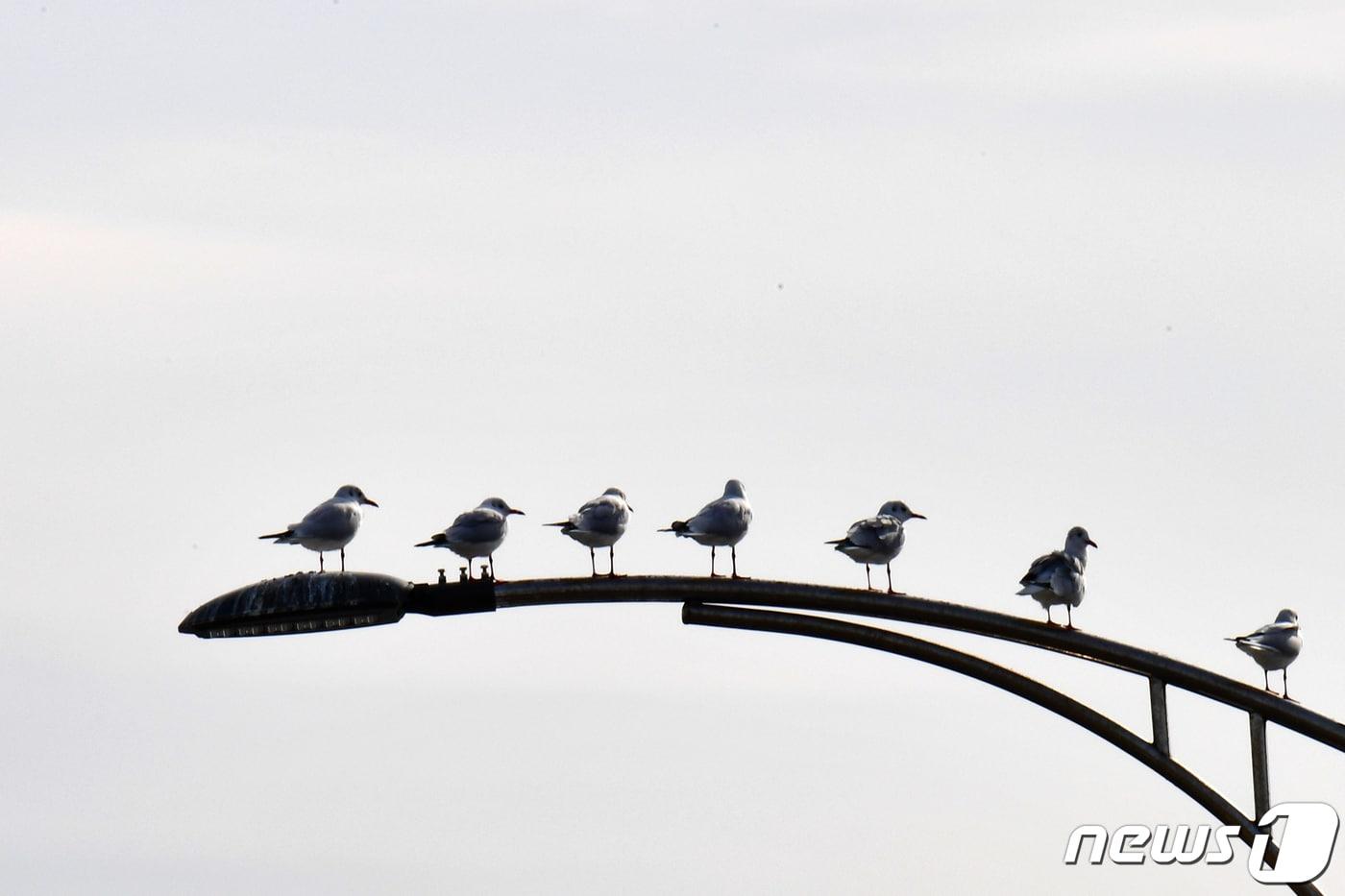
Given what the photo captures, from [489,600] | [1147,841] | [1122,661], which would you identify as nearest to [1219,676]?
[1122,661]

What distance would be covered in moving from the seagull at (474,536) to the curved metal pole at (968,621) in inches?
183

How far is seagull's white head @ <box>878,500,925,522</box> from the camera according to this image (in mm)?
35812

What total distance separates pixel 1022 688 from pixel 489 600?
4266 mm

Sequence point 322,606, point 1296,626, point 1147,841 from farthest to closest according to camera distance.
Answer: point 1296,626 < point 1147,841 < point 322,606

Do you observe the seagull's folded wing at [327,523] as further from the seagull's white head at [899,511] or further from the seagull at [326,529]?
the seagull's white head at [899,511]

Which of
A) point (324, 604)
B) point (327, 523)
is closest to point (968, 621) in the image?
point (324, 604)

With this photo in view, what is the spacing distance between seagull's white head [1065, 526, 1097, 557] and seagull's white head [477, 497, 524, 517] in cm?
550

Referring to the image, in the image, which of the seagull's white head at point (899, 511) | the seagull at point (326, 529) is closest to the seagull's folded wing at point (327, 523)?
the seagull at point (326, 529)

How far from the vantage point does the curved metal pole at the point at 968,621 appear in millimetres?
28250

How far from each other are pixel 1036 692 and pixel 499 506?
8244mm

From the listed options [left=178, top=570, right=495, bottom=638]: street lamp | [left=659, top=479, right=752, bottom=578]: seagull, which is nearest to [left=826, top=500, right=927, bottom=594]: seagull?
[left=659, top=479, right=752, bottom=578]: seagull

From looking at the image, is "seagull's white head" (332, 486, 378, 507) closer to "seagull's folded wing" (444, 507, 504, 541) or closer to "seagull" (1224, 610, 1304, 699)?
"seagull's folded wing" (444, 507, 504, 541)

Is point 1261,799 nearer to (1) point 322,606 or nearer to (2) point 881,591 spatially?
(2) point 881,591

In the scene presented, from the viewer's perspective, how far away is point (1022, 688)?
91.8 feet
